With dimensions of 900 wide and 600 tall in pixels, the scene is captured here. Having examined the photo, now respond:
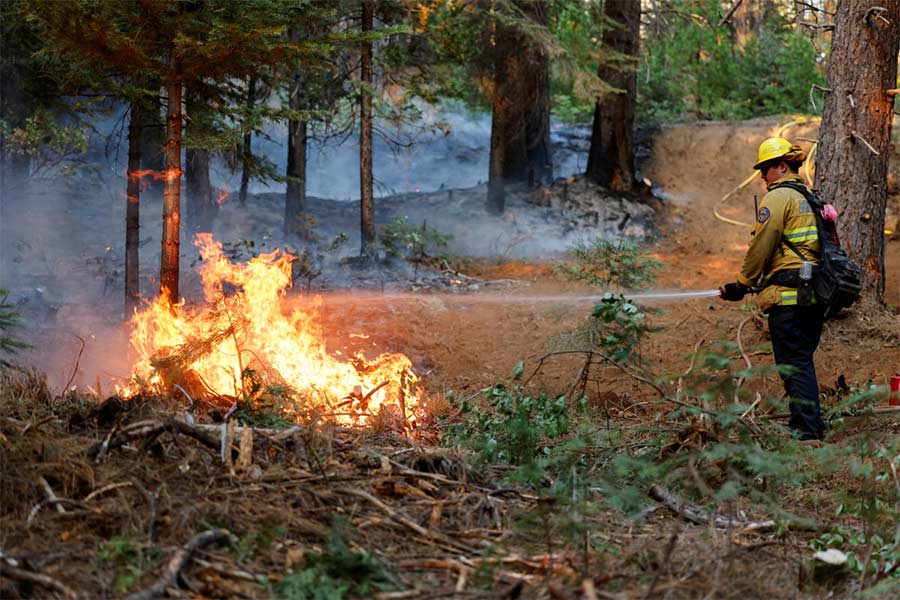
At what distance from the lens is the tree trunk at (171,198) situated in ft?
32.4

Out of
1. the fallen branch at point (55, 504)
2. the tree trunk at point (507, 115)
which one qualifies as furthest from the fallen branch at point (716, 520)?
the tree trunk at point (507, 115)

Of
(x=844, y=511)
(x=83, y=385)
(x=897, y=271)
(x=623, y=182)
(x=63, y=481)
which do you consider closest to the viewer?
(x=63, y=481)

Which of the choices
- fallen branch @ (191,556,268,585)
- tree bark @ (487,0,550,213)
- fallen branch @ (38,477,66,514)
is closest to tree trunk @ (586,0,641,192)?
tree bark @ (487,0,550,213)

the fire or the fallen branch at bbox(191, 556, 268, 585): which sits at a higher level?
Result: the fire

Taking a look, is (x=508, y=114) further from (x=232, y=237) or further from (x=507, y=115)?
(x=232, y=237)

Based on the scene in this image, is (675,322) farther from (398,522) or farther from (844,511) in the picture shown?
(398,522)

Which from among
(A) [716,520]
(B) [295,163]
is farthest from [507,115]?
(A) [716,520]

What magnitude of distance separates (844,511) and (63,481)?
15.0 ft

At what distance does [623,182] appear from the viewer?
21016 mm

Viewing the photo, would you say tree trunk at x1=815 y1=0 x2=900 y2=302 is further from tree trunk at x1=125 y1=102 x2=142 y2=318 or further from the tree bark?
tree trunk at x1=125 y1=102 x2=142 y2=318

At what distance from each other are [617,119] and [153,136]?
10404mm

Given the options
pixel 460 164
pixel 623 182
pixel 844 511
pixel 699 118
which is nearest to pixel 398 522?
pixel 844 511

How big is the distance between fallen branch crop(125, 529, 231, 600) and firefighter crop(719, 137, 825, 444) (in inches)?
196

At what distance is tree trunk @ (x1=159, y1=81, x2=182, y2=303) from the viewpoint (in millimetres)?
9867
